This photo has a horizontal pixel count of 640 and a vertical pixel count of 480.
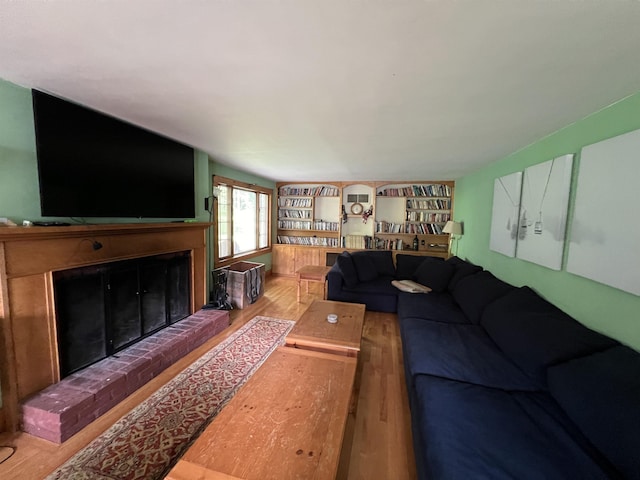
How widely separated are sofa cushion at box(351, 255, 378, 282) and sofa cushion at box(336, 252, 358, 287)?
9 centimetres

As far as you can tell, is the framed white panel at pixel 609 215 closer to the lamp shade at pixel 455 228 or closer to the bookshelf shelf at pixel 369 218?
the lamp shade at pixel 455 228

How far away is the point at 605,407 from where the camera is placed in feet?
3.47

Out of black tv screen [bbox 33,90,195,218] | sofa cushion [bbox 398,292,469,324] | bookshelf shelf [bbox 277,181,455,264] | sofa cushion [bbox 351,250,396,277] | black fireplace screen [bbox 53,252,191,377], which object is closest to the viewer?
black tv screen [bbox 33,90,195,218]

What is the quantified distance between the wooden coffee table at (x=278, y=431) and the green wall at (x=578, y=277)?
1.51 m

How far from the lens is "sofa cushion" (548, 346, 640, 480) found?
94cm

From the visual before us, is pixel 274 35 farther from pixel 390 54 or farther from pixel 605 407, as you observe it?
pixel 605 407

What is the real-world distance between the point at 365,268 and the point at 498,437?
2.85 meters

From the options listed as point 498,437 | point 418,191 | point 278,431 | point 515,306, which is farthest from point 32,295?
point 418,191

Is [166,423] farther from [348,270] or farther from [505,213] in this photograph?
[505,213]

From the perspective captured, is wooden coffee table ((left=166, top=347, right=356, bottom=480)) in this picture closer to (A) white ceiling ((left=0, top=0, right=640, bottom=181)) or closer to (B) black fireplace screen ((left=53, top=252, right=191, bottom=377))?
(B) black fireplace screen ((left=53, top=252, right=191, bottom=377))

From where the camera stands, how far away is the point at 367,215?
543 centimetres

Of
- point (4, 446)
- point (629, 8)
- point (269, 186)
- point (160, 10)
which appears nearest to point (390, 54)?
point (629, 8)

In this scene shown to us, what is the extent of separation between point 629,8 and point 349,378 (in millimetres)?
1963

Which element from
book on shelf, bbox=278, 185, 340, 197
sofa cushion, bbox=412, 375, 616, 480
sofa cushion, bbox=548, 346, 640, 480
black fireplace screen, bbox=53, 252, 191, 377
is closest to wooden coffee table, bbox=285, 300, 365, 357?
sofa cushion, bbox=412, 375, 616, 480
